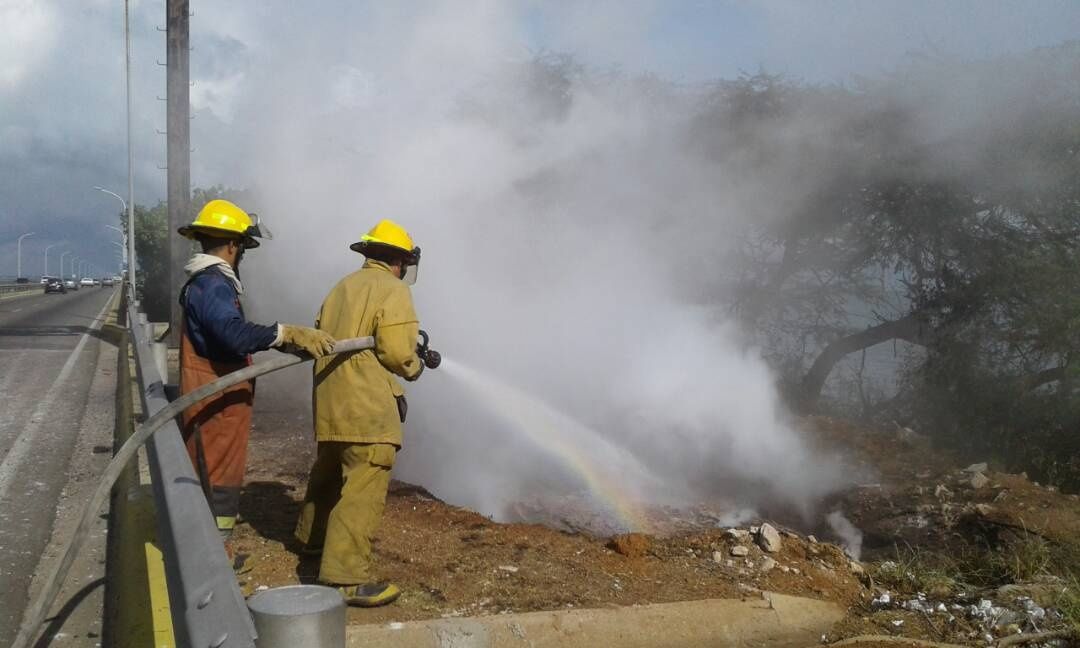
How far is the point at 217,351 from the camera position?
3383mm

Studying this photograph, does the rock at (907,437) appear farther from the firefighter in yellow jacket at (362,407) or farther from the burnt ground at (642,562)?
the firefighter in yellow jacket at (362,407)

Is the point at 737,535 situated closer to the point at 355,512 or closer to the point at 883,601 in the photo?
the point at 883,601

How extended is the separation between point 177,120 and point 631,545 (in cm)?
1078

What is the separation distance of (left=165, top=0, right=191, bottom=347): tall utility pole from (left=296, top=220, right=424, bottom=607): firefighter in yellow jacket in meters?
9.83

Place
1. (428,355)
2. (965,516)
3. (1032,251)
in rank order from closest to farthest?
(428,355) → (965,516) → (1032,251)

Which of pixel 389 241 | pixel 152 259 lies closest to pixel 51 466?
pixel 389 241

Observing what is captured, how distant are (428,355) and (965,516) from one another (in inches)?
169

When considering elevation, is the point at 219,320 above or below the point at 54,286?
below

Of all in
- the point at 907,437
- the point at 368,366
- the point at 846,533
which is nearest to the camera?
the point at 368,366

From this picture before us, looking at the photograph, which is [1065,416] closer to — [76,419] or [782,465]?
[782,465]

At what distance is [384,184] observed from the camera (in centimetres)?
932

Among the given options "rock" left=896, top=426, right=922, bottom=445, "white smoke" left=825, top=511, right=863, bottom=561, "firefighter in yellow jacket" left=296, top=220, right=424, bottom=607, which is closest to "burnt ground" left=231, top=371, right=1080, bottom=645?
"white smoke" left=825, top=511, right=863, bottom=561

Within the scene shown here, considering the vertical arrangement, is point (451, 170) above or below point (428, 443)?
above

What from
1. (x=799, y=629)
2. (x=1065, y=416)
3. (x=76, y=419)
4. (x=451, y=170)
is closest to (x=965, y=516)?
(x=799, y=629)
